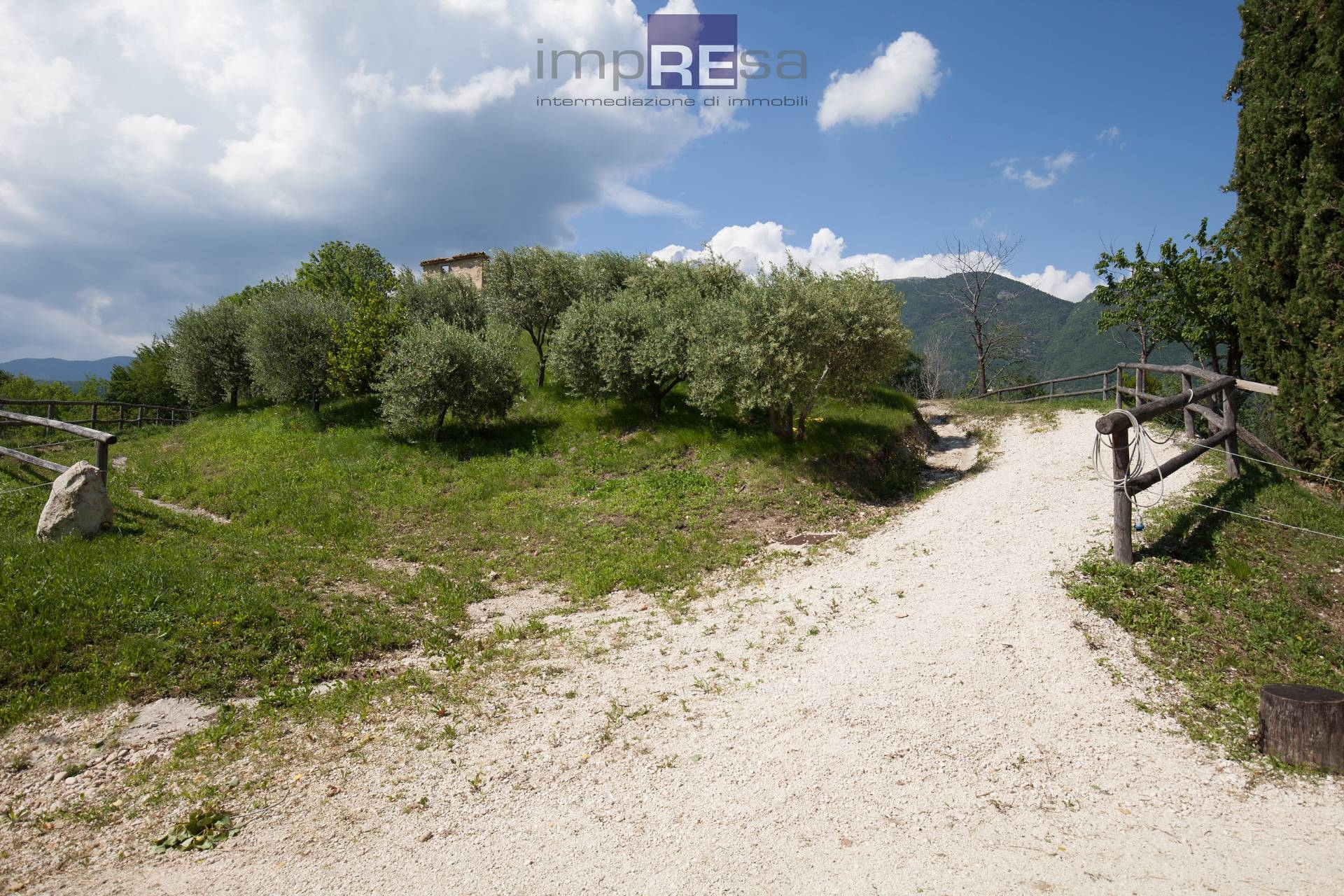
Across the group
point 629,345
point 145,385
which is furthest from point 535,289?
point 145,385

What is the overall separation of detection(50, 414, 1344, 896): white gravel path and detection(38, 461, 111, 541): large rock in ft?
28.2

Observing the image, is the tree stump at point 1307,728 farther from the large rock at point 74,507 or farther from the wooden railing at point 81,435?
the wooden railing at point 81,435

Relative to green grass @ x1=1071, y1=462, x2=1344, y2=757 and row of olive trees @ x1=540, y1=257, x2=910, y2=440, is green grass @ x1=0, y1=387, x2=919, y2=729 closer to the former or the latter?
row of olive trees @ x1=540, y1=257, x2=910, y2=440

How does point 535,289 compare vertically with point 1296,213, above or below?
above

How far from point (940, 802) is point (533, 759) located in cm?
390

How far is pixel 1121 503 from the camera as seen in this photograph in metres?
9.27

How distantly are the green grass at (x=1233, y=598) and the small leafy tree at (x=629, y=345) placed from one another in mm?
14006

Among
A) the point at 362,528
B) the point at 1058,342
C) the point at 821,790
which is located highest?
the point at 1058,342

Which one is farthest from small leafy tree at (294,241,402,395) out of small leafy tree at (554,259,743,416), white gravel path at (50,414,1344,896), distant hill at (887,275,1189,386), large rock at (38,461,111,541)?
distant hill at (887,275,1189,386)

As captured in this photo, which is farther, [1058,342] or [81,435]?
[1058,342]

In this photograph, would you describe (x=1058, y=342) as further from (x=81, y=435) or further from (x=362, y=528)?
(x=81, y=435)

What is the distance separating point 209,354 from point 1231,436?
38489mm

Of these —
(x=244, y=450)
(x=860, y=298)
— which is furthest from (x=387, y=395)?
(x=860, y=298)

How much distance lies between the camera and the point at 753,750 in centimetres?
635
